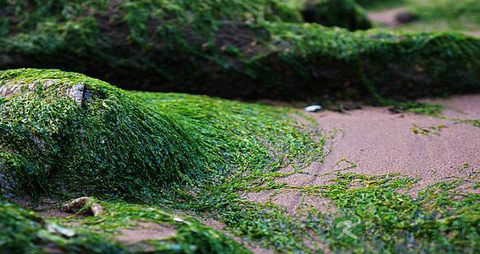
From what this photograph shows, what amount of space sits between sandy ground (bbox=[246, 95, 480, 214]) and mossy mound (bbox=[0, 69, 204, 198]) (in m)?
0.80

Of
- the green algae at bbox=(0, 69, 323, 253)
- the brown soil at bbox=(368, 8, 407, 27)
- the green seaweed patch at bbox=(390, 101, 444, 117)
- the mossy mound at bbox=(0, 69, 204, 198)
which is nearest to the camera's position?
the green algae at bbox=(0, 69, 323, 253)

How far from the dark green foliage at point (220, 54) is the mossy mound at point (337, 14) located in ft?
7.82

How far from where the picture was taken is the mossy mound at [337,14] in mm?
8555

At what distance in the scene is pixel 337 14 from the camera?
8.89 meters

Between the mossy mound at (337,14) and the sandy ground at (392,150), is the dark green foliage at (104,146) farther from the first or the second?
the mossy mound at (337,14)

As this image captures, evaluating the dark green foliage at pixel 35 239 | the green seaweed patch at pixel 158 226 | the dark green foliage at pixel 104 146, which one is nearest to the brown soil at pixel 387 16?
the dark green foliage at pixel 104 146

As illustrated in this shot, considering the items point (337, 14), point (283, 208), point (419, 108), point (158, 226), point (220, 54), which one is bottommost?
point (283, 208)

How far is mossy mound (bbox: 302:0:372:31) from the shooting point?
8.55 m

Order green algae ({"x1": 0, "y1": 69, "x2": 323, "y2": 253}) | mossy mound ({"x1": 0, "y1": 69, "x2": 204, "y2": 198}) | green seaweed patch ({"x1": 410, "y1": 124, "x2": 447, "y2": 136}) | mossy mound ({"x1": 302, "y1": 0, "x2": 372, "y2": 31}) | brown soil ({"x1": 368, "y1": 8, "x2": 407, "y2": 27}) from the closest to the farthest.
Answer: green algae ({"x1": 0, "y1": 69, "x2": 323, "y2": 253}) < mossy mound ({"x1": 0, "y1": 69, "x2": 204, "y2": 198}) < green seaweed patch ({"x1": 410, "y1": 124, "x2": 447, "y2": 136}) < mossy mound ({"x1": 302, "y1": 0, "x2": 372, "y2": 31}) < brown soil ({"x1": 368, "y1": 8, "x2": 407, "y2": 27})

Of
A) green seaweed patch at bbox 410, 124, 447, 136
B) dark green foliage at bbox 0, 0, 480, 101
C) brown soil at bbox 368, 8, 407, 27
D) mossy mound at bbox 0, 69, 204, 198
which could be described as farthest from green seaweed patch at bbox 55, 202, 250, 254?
brown soil at bbox 368, 8, 407, 27

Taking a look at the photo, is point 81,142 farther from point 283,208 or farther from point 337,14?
point 337,14

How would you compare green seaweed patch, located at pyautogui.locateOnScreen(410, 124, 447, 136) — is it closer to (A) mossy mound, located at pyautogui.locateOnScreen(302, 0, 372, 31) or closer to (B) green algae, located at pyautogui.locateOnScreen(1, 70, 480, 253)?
(B) green algae, located at pyautogui.locateOnScreen(1, 70, 480, 253)

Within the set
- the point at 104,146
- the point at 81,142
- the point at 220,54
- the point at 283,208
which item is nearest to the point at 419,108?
the point at 220,54

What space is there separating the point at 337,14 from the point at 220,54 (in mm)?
3784
